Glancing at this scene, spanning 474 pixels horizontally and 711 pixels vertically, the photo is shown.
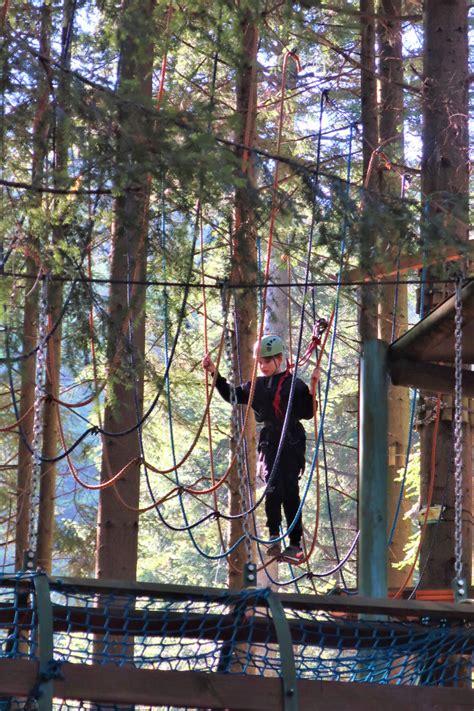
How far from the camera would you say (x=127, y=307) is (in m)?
5.87

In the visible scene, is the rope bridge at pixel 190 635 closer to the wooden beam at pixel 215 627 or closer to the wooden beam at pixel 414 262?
the wooden beam at pixel 215 627

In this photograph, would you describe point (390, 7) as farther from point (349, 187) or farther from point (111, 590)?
point (111, 590)

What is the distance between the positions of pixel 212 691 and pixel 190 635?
13.8 inches

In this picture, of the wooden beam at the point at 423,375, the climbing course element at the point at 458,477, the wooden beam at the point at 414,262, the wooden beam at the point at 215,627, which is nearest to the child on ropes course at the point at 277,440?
the wooden beam at the point at 414,262

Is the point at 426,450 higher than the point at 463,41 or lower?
lower

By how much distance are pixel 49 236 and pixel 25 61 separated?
35.0 inches

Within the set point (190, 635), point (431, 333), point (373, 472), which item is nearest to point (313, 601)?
point (190, 635)

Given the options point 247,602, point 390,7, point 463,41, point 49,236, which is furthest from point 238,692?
point 390,7

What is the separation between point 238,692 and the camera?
10.8 ft

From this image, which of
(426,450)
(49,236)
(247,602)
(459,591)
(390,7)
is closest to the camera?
(247,602)

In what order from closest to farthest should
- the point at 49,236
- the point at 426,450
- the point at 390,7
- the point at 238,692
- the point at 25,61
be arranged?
the point at 238,692
the point at 25,61
the point at 49,236
the point at 426,450
the point at 390,7

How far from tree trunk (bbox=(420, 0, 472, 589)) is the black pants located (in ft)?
2.33

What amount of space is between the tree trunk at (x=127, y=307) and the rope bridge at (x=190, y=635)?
146cm

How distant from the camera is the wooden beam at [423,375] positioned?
193 inches
